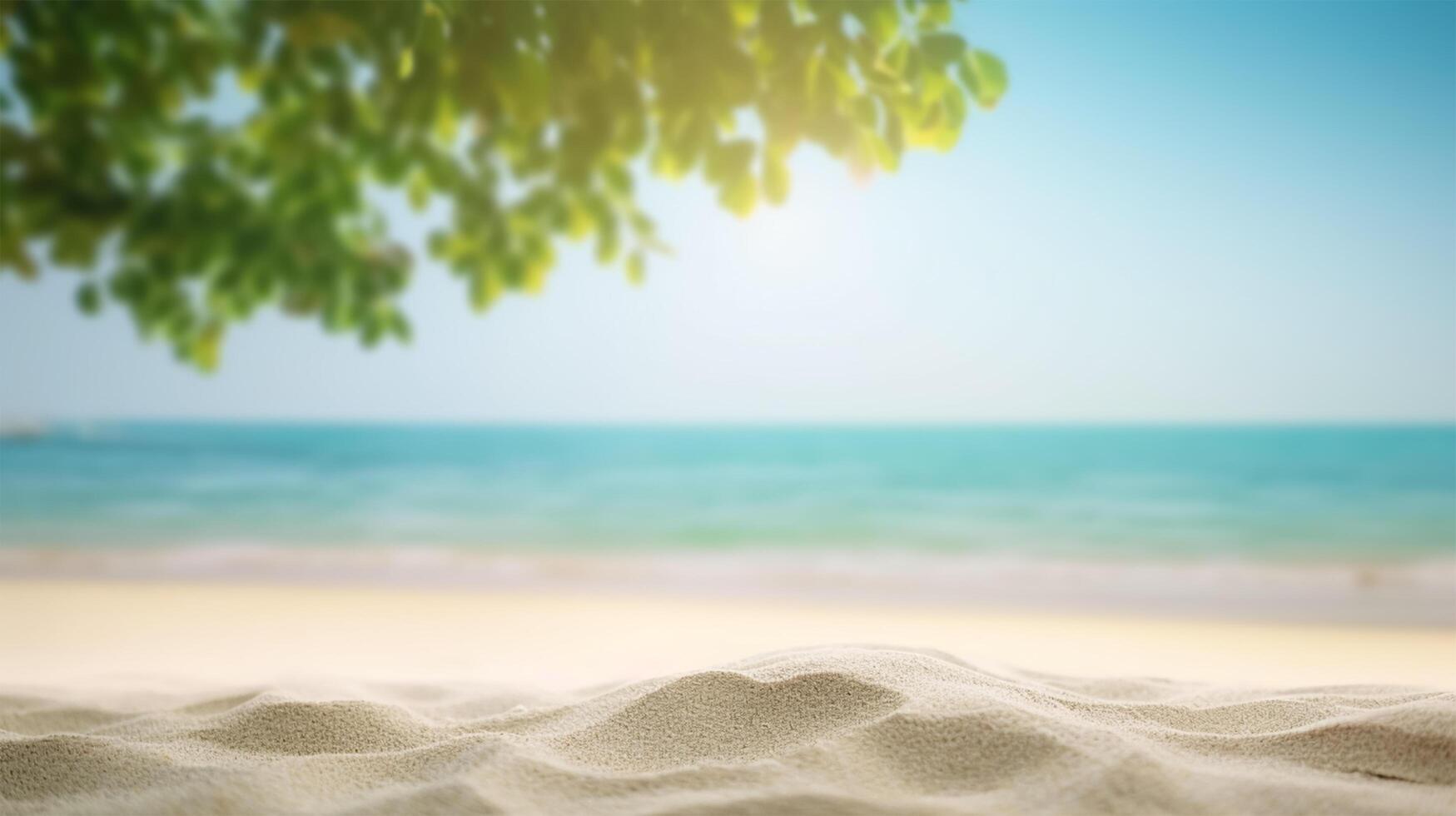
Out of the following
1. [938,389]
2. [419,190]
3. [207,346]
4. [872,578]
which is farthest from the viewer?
[938,389]

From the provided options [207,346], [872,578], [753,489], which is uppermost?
[207,346]

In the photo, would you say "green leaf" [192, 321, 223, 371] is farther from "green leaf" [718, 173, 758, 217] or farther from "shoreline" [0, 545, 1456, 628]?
"shoreline" [0, 545, 1456, 628]

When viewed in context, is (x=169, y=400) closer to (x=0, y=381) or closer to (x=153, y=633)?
(x=0, y=381)

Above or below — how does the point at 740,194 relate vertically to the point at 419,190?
below

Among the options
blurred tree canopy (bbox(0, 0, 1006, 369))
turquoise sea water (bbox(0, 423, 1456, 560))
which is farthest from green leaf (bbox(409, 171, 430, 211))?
turquoise sea water (bbox(0, 423, 1456, 560))

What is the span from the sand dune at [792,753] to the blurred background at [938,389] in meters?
1.01

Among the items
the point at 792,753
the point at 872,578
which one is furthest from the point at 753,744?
the point at 872,578

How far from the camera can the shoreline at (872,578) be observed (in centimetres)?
347

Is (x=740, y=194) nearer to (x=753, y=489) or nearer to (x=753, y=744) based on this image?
(x=753, y=744)

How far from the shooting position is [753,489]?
8.69 m

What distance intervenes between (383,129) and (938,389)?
26.5 ft

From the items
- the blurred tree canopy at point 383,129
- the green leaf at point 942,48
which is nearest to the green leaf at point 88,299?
the blurred tree canopy at point 383,129

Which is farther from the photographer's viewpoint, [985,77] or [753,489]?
[753,489]

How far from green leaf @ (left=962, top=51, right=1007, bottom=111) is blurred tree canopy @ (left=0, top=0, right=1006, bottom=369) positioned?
0.04 metres
